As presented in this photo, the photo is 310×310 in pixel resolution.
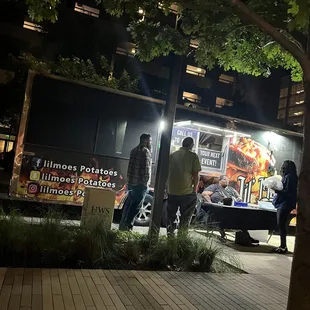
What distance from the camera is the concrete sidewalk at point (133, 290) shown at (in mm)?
3463

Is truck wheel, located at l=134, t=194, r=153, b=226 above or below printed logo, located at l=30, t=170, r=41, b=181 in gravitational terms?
Result: below

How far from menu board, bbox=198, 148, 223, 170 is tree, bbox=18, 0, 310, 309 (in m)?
4.14

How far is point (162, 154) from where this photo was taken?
6.15 metres

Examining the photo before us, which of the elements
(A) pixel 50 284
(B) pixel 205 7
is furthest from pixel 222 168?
(A) pixel 50 284

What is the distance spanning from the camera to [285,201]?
7.50m

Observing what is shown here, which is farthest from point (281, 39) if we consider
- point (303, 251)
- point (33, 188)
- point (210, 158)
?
point (210, 158)

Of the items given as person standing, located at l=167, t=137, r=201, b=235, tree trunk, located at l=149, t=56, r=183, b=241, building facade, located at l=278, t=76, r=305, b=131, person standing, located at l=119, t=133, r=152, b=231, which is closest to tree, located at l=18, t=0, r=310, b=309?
tree trunk, located at l=149, t=56, r=183, b=241

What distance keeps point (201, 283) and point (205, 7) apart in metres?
3.53

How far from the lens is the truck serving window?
24.7 ft

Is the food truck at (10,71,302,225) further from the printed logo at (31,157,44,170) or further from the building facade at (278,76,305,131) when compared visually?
the building facade at (278,76,305,131)

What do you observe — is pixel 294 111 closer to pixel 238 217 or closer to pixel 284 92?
pixel 284 92

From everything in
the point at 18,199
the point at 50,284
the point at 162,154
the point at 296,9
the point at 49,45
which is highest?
the point at 49,45

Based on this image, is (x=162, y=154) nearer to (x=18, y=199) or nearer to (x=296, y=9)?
(x=18, y=199)

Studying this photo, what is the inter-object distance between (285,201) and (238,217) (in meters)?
1.08
